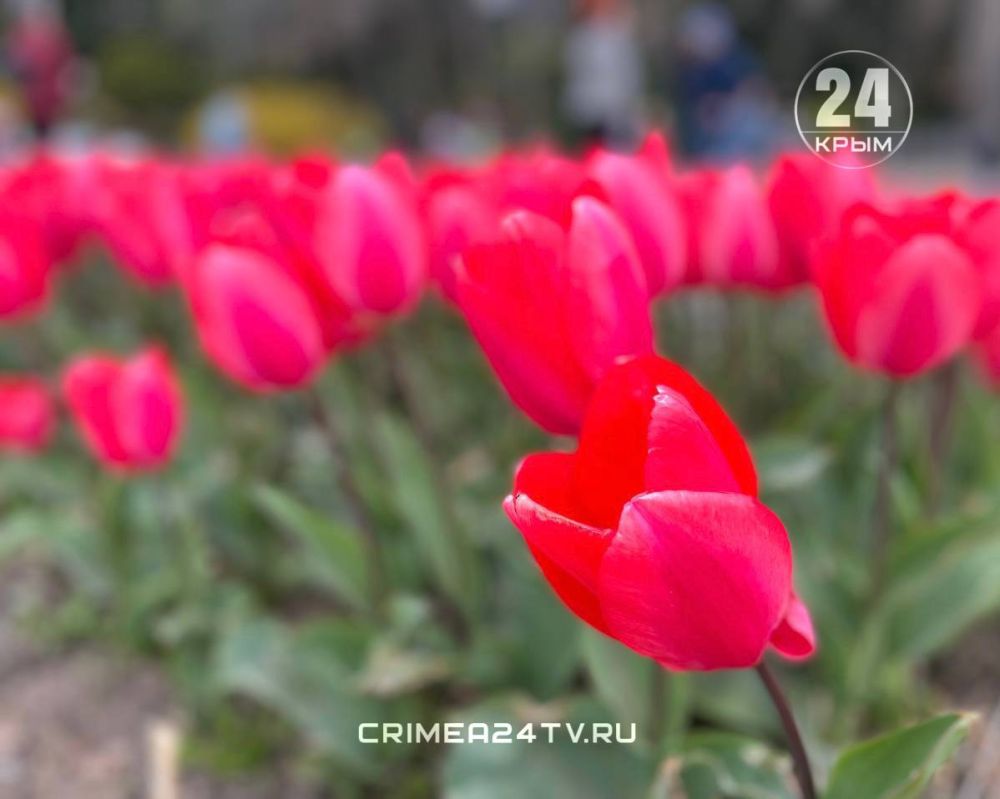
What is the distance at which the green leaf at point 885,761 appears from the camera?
0.47m

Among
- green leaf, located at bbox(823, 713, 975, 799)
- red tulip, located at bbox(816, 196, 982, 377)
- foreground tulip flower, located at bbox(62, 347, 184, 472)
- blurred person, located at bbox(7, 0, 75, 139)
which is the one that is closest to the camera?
green leaf, located at bbox(823, 713, 975, 799)

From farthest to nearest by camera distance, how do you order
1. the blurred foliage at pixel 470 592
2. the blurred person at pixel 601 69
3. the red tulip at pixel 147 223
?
the blurred person at pixel 601 69 → the red tulip at pixel 147 223 → the blurred foliage at pixel 470 592

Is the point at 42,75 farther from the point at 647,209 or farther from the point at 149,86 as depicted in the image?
the point at 647,209

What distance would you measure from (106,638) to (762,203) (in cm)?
95

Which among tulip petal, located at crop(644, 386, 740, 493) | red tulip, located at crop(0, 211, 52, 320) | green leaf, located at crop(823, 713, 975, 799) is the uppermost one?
tulip petal, located at crop(644, 386, 740, 493)

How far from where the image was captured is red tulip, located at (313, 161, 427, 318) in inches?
29.8

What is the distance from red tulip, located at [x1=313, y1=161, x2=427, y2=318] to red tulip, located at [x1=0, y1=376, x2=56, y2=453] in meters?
0.70

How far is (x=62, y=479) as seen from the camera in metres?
1.43

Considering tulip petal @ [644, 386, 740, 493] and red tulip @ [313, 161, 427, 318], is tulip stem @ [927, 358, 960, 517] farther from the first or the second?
tulip petal @ [644, 386, 740, 493]

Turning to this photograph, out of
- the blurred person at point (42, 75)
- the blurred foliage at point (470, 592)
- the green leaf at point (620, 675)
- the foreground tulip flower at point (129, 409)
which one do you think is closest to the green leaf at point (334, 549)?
the blurred foliage at point (470, 592)

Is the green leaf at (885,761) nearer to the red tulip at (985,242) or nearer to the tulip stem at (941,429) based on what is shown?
the red tulip at (985,242)

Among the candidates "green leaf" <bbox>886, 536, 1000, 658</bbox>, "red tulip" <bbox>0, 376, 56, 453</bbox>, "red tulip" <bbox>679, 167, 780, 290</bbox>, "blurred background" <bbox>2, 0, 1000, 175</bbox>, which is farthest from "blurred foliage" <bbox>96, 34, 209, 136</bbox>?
"green leaf" <bbox>886, 536, 1000, 658</bbox>

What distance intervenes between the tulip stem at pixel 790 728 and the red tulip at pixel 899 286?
255 mm

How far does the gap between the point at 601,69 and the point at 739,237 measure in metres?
4.11
